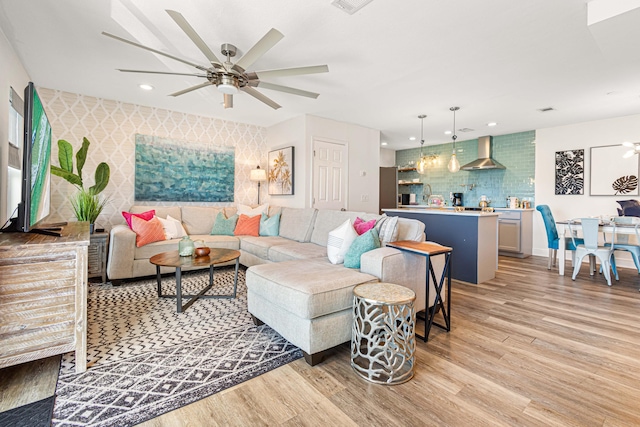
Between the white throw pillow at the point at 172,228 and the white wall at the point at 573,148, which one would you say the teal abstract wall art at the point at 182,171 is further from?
the white wall at the point at 573,148

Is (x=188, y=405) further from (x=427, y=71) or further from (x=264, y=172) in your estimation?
(x=264, y=172)

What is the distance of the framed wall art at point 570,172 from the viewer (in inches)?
209

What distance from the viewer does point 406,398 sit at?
5.25 feet

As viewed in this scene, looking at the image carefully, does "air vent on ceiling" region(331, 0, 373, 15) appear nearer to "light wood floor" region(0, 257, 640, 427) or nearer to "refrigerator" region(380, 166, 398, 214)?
"light wood floor" region(0, 257, 640, 427)

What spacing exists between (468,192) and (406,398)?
6328mm

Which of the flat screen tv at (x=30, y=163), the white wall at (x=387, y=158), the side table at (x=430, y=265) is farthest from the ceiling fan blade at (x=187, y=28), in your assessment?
the white wall at (x=387, y=158)

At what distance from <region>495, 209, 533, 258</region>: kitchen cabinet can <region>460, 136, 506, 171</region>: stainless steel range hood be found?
0.99 meters

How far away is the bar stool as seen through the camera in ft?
5.76

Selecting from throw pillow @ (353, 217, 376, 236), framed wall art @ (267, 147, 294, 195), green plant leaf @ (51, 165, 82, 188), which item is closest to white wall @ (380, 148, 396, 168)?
framed wall art @ (267, 147, 294, 195)

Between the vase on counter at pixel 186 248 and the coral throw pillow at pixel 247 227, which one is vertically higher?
the coral throw pillow at pixel 247 227

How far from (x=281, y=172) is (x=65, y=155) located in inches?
118

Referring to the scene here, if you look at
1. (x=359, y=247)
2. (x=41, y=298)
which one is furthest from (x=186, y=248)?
(x=359, y=247)

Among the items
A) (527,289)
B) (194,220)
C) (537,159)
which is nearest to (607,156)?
(537,159)

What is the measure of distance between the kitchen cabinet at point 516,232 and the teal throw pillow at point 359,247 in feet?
14.6
